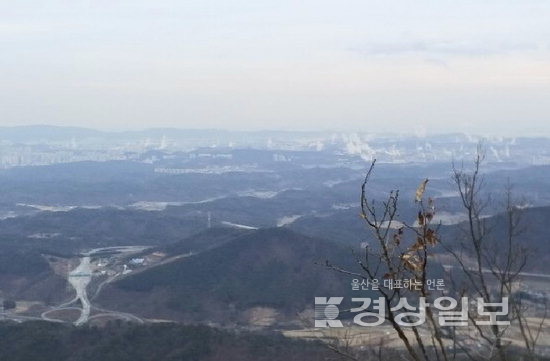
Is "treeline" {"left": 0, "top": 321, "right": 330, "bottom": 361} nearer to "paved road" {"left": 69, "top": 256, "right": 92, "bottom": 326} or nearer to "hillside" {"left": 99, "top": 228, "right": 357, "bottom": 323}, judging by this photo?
"paved road" {"left": 69, "top": 256, "right": 92, "bottom": 326}

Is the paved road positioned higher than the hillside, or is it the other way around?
the hillside

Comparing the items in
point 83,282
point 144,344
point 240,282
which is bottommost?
point 83,282

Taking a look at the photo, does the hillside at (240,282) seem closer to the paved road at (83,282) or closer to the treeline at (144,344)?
the paved road at (83,282)

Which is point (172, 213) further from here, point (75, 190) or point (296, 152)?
point (296, 152)

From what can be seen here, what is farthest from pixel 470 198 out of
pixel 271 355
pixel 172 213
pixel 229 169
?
pixel 229 169

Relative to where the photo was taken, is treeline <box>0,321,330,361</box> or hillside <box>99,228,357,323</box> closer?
treeline <box>0,321,330,361</box>

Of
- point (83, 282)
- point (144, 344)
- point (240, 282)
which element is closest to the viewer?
point (144, 344)

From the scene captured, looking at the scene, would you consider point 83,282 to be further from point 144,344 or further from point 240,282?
point 144,344

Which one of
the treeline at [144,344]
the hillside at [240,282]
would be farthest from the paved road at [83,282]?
the treeline at [144,344]

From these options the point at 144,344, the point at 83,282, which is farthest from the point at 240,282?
the point at 144,344

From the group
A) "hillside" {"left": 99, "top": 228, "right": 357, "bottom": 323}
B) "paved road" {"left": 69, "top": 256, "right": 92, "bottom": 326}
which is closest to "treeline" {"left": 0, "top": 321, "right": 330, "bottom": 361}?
"paved road" {"left": 69, "top": 256, "right": 92, "bottom": 326}

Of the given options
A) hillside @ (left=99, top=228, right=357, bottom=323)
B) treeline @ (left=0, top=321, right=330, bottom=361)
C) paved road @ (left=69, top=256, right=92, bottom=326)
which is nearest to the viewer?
treeline @ (left=0, top=321, right=330, bottom=361)
